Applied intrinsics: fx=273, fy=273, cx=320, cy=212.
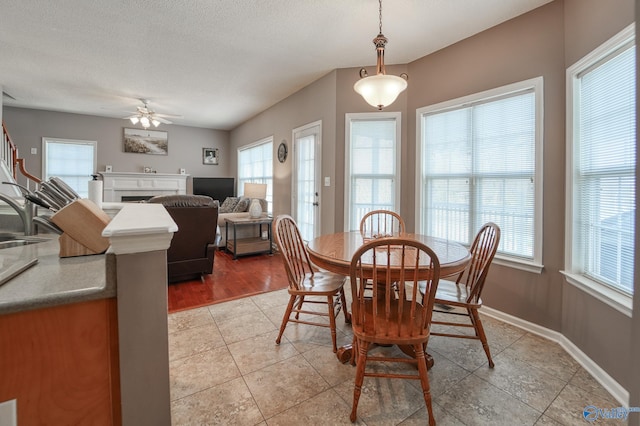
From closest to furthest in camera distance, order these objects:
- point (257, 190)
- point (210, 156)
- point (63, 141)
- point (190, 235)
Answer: point (190, 235), point (257, 190), point (63, 141), point (210, 156)

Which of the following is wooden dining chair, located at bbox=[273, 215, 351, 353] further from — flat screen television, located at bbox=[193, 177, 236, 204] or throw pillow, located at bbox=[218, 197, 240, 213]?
flat screen television, located at bbox=[193, 177, 236, 204]

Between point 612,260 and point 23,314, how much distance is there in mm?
2802

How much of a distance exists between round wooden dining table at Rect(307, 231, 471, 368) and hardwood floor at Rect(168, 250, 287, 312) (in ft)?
4.49

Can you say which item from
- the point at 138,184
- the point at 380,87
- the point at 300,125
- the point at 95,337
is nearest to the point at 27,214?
the point at 95,337

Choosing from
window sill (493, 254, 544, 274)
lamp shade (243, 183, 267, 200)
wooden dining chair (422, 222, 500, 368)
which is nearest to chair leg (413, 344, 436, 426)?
wooden dining chair (422, 222, 500, 368)

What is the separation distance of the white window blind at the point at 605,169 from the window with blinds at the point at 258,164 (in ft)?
14.5

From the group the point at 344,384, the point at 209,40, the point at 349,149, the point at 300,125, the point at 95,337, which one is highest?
the point at 209,40

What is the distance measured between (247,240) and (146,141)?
3.98 meters

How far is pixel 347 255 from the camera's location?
1701 millimetres

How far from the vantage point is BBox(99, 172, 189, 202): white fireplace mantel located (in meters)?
5.89

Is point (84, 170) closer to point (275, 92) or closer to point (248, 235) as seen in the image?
point (248, 235)

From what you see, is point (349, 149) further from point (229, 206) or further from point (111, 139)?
point (111, 139)

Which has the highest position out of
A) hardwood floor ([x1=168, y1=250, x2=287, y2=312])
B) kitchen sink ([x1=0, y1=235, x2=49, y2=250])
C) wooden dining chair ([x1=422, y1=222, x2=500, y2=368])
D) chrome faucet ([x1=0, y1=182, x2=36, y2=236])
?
chrome faucet ([x1=0, y1=182, x2=36, y2=236])

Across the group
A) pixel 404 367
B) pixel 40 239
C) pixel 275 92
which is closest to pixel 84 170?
pixel 275 92
